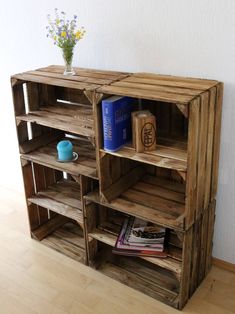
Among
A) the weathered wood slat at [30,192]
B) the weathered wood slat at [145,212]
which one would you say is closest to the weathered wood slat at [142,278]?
the weathered wood slat at [145,212]

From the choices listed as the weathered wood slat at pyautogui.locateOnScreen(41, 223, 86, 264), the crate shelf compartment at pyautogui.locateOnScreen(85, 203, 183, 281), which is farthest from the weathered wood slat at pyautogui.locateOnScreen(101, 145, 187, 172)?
the weathered wood slat at pyautogui.locateOnScreen(41, 223, 86, 264)

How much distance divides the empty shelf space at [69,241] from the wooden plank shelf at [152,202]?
1.61ft

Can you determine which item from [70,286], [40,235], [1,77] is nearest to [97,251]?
[70,286]

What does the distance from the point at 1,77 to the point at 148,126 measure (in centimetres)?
151

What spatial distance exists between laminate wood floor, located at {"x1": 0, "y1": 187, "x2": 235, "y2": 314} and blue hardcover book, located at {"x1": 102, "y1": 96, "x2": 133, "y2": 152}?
0.83m

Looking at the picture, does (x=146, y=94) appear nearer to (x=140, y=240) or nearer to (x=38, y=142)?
(x=140, y=240)

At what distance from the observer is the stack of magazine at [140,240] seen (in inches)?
81.9

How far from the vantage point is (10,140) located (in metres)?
3.08

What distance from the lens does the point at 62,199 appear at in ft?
8.16

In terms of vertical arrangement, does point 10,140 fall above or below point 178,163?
below

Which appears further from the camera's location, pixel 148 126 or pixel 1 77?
pixel 1 77

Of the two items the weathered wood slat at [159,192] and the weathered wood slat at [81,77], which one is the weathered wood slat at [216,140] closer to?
the weathered wood slat at [159,192]

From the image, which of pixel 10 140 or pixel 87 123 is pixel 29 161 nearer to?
pixel 87 123

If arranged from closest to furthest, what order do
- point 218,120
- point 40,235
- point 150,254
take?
point 218,120
point 150,254
point 40,235
